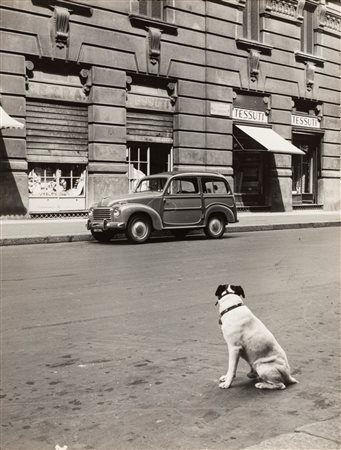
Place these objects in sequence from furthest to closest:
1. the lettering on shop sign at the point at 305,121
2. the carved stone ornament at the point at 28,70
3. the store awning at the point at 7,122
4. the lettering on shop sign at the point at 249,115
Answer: the lettering on shop sign at the point at 305,121
the lettering on shop sign at the point at 249,115
the carved stone ornament at the point at 28,70
the store awning at the point at 7,122

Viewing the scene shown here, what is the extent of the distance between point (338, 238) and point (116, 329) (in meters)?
10.8

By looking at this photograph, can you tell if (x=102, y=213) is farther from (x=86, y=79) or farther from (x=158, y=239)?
(x=86, y=79)

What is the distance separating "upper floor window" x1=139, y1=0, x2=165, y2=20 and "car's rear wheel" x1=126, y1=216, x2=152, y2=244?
361 inches

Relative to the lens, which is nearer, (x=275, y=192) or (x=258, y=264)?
(x=258, y=264)

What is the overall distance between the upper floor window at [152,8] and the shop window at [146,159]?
173 inches

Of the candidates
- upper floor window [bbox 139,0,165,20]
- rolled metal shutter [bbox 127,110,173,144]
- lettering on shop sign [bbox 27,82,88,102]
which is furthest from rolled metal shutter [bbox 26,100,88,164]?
upper floor window [bbox 139,0,165,20]

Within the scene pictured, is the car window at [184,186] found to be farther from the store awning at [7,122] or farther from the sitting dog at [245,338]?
the sitting dog at [245,338]

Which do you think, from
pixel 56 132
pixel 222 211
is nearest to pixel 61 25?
pixel 56 132

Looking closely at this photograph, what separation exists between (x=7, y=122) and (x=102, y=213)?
4.25 m

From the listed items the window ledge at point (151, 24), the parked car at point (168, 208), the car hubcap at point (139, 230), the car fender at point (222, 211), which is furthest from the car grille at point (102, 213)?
the window ledge at point (151, 24)

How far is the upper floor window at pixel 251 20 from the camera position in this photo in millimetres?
23281

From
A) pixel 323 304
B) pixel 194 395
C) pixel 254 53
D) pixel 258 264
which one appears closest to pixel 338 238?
pixel 258 264

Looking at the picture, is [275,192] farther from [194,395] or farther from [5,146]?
[194,395]

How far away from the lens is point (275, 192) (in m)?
24.4
